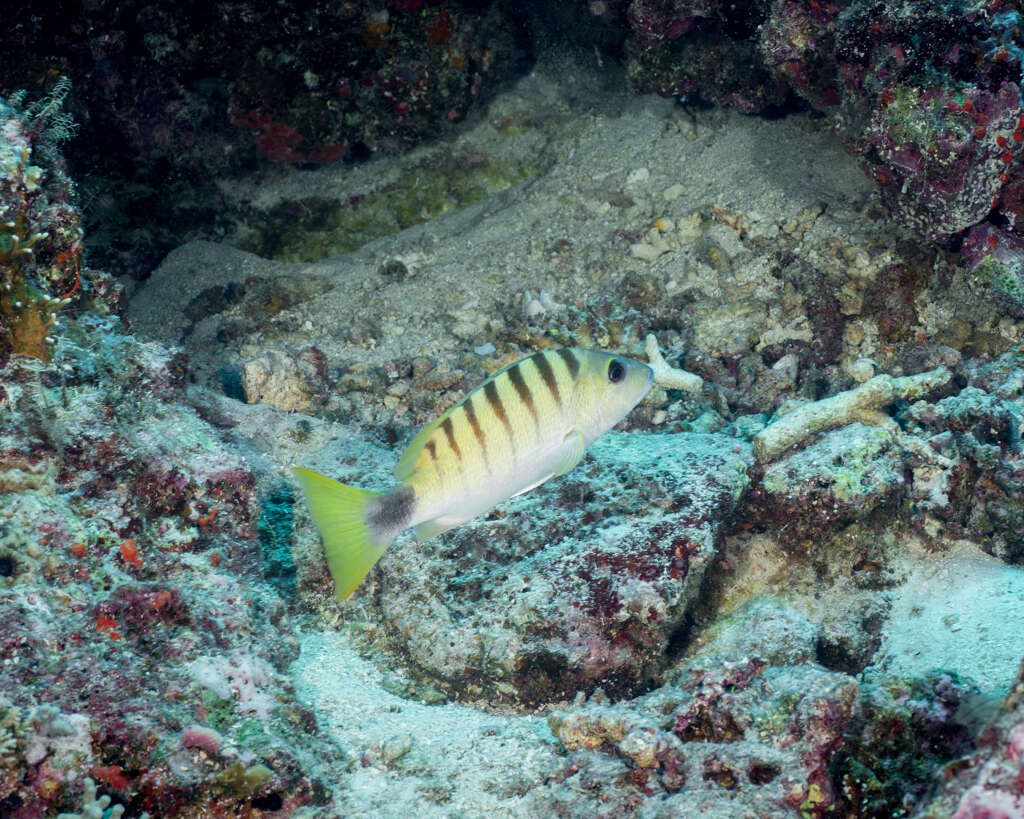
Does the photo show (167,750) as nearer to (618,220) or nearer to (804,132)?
(618,220)

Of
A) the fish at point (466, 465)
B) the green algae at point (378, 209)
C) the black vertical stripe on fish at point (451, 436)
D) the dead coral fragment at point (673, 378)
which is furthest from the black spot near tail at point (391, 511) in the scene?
the green algae at point (378, 209)

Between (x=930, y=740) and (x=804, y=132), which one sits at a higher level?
(x=804, y=132)

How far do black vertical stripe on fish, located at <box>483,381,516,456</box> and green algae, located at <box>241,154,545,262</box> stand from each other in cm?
600

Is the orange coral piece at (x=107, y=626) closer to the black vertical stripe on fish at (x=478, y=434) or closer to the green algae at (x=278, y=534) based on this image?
the green algae at (x=278, y=534)

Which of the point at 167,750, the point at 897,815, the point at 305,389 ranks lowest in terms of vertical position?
the point at 897,815

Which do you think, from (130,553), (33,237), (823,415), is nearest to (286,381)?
(33,237)

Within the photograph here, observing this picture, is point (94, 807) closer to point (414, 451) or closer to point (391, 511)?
point (391, 511)

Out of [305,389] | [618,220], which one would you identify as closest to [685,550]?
[305,389]

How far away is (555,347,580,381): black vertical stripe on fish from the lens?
8.71 ft

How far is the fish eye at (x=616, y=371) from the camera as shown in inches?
105

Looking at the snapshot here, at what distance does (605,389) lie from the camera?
105 inches

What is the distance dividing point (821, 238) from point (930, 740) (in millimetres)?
4622

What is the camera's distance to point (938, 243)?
5312 mm

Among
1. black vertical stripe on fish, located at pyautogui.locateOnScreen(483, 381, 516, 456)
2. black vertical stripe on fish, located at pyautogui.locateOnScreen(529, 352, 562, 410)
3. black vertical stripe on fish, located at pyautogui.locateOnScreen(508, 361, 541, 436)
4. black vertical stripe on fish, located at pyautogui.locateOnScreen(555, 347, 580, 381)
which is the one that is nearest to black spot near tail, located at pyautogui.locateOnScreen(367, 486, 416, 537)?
black vertical stripe on fish, located at pyautogui.locateOnScreen(483, 381, 516, 456)
